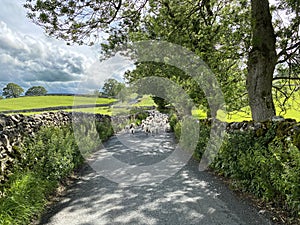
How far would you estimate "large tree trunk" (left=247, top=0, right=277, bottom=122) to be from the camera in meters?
7.49

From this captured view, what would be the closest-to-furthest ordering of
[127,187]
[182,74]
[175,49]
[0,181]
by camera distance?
[0,181], [127,187], [175,49], [182,74]

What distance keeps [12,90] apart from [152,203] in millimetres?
93112

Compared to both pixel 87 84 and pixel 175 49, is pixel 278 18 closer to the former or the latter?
pixel 175 49

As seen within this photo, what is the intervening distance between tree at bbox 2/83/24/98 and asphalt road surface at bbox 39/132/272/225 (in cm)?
8896

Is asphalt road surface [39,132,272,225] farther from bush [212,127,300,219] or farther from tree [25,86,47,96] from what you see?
tree [25,86,47,96]

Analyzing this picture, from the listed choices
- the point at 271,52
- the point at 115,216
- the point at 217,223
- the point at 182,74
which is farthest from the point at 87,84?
the point at 217,223

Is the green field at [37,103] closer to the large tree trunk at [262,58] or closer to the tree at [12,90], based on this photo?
the large tree trunk at [262,58]

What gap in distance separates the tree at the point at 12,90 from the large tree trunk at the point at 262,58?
89.6 m

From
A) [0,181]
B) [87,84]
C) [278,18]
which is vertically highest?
[278,18]

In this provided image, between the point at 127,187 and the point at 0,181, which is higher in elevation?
the point at 0,181

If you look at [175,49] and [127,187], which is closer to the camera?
[127,187]

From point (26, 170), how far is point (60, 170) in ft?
3.55

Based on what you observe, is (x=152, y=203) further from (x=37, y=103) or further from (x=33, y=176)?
(x=37, y=103)

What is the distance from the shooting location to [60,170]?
19.7 ft
